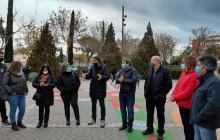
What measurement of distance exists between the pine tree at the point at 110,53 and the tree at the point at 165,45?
10107 mm

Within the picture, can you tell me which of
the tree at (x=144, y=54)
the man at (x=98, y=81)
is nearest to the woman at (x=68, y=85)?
the man at (x=98, y=81)

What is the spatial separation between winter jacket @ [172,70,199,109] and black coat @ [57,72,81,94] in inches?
130

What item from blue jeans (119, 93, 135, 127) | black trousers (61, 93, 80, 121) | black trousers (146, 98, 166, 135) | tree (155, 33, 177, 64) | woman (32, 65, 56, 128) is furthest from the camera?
tree (155, 33, 177, 64)

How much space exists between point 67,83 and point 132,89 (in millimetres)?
1671

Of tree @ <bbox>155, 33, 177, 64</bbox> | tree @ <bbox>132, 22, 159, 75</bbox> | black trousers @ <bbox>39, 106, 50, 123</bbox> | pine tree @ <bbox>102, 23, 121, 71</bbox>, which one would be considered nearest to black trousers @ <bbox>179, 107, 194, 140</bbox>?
black trousers @ <bbox>39, 106, 50, 123</bbox>

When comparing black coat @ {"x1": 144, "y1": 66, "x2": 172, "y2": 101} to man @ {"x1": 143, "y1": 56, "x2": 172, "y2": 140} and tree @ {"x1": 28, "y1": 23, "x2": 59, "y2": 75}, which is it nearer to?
man @ {"x1": 143, "y1": 56, "x2": 172, "y2": 140}

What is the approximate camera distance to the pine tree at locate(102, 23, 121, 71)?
6472 cm

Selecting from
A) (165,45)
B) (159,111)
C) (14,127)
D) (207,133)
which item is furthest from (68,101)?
(165,45)

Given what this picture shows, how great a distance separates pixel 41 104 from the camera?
9.54 m

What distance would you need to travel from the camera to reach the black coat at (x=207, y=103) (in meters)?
5.24

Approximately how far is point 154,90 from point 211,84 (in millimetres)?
2837

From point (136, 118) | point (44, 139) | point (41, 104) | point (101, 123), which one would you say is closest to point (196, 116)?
point (44, 139)

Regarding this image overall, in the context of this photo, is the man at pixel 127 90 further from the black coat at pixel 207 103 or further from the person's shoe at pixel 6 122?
the black coat at pixel 207 103

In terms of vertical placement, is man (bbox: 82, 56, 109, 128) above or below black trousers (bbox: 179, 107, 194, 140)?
above
